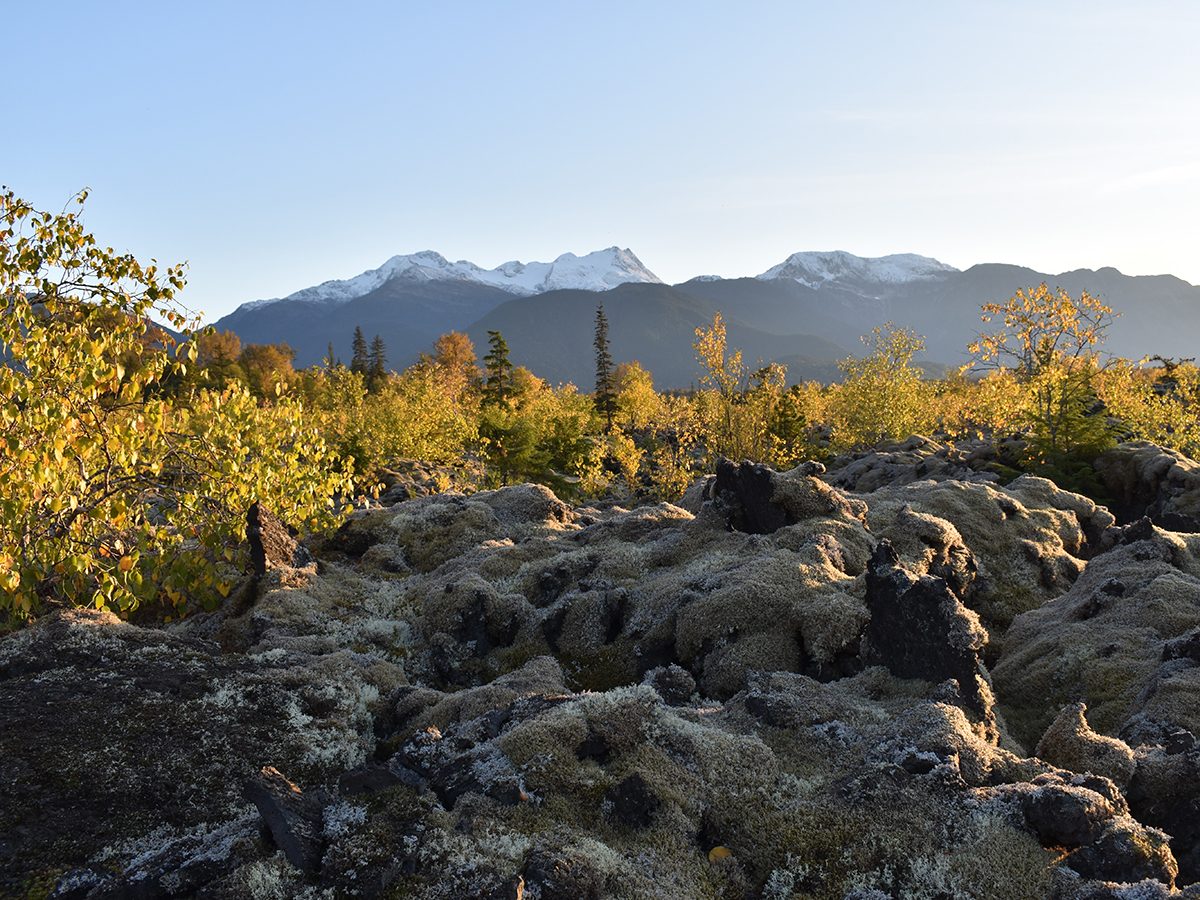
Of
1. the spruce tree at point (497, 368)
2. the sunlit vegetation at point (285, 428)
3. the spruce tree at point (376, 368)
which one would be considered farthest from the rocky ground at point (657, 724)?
the spruce tree at point (376, 368)

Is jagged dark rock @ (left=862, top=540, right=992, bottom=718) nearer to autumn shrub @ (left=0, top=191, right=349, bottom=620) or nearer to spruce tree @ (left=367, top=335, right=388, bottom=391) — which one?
autumn shrub @ (left=0, top=191, right=349, bottom=620)

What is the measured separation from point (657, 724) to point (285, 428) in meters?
10.1

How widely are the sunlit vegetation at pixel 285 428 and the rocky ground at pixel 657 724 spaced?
6.22 ft

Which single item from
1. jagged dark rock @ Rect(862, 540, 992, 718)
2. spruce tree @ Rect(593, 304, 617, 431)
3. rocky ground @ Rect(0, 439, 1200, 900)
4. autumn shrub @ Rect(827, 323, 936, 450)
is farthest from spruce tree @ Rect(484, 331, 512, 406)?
jagged dark rock @ Rect(862, 540, 992, 718)

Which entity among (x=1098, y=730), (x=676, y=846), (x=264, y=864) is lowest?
(x=1098, y=730)

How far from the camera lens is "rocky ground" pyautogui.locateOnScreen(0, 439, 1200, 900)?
6797mm

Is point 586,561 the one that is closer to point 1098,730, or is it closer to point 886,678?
point 886,678

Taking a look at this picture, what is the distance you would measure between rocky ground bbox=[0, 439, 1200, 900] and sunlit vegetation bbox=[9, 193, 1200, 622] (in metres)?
1.89

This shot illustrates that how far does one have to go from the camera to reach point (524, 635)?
15023mm

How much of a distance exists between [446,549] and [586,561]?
17.2 feet

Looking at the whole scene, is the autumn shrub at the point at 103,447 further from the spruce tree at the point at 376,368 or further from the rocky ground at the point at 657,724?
the spruce tree at the point at 376,368

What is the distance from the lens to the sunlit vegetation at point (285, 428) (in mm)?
10293

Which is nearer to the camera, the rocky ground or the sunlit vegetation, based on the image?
the rocky ground

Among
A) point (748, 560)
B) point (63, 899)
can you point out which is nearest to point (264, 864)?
point (63, 899)
